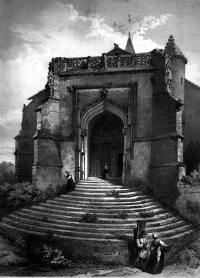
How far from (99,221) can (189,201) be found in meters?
4.12

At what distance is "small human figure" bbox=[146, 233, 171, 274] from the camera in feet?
27.4

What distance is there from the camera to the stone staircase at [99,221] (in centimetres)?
901

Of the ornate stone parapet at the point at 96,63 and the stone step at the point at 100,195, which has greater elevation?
the ornate stone parapet at the point at 96,63

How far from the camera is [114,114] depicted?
46.9ft

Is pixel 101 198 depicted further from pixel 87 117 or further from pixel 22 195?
pixel 87 117

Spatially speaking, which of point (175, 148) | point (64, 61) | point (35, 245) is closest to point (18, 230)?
point (35, 245)

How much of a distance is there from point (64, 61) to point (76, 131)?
12.5 ft

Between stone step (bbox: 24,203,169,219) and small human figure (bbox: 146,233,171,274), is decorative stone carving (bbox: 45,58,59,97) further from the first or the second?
small human figure (bbox: 146,233,171,274)

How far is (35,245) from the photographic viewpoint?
30.3ft

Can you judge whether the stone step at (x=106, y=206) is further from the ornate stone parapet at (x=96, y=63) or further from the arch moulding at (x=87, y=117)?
the ornate stone parapet at (x=96, y=63)

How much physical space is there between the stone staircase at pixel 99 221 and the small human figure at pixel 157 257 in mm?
880

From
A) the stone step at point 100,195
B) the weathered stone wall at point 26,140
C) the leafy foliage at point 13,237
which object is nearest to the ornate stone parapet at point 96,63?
the weathered stone wall at point 26,140

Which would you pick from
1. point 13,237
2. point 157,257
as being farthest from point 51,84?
point 157,257

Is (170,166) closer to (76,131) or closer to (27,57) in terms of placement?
(76,131)
